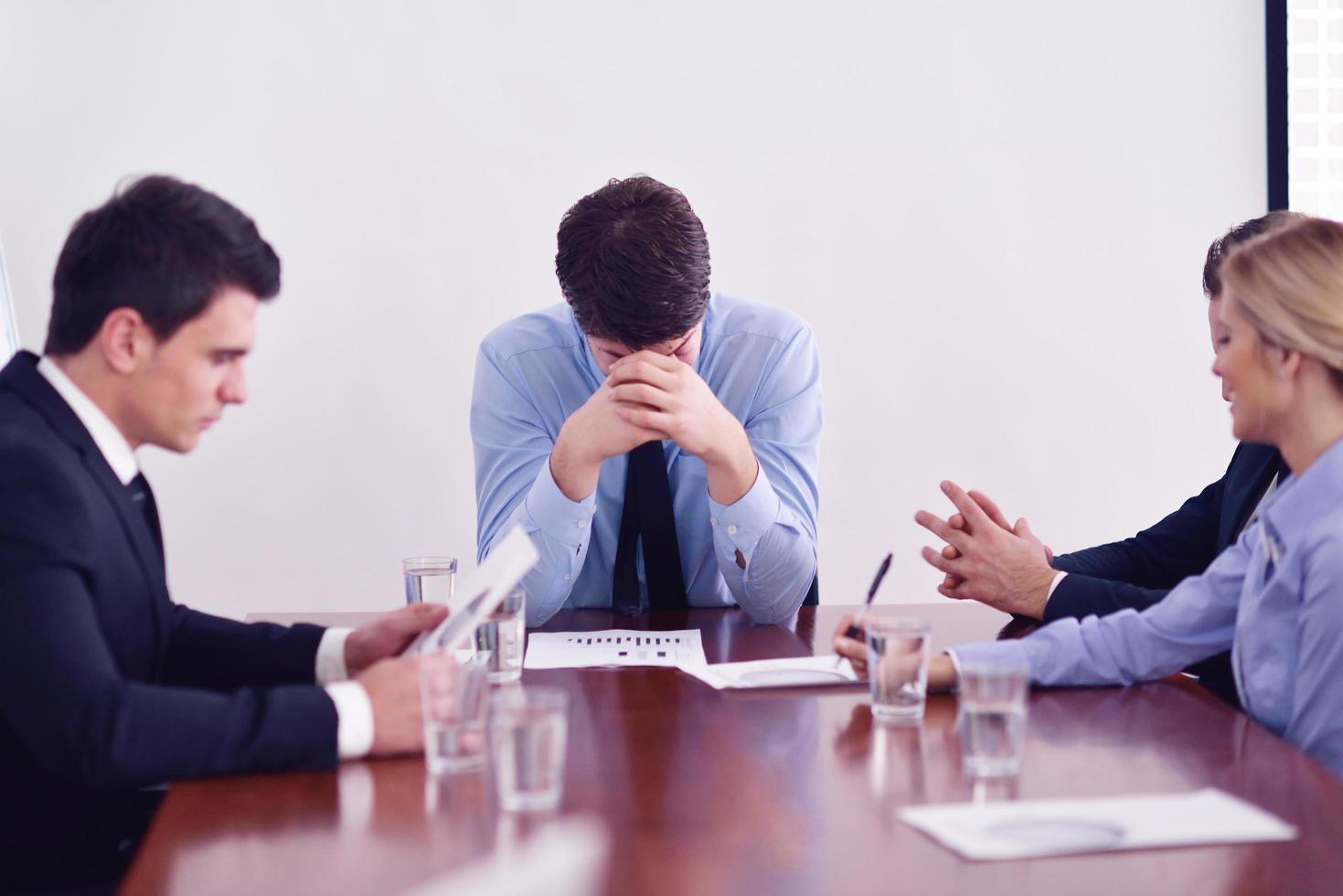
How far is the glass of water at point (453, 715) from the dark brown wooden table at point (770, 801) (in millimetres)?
26

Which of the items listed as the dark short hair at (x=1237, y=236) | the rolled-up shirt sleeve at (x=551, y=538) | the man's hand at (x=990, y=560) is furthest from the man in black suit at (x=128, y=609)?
the dark short hair at (x=1237, y=236)

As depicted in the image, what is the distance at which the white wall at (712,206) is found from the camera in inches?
139

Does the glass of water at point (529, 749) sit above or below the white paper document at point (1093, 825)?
above

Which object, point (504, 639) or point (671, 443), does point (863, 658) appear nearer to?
point (504, 639)

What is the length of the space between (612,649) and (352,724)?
60 centimetres

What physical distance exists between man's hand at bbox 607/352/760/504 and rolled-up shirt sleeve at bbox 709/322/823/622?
0.04 m

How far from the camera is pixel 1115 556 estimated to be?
2439 mm

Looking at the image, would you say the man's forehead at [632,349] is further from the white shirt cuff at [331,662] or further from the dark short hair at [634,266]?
the white shirt cuff at [331,662]

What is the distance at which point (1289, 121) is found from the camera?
155 inches

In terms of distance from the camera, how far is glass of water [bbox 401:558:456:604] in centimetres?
195

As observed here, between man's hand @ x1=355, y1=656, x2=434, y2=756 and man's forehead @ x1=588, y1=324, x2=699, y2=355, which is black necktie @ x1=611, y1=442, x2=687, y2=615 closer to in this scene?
man's forehead @ x1=588, y1=324, x2=699, y2=355

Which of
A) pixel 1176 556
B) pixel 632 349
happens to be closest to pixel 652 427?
pixel 632 349

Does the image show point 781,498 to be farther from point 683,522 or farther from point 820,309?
point 820,309

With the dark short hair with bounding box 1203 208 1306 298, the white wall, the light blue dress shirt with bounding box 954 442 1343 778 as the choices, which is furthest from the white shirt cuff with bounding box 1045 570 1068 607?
the white wall
